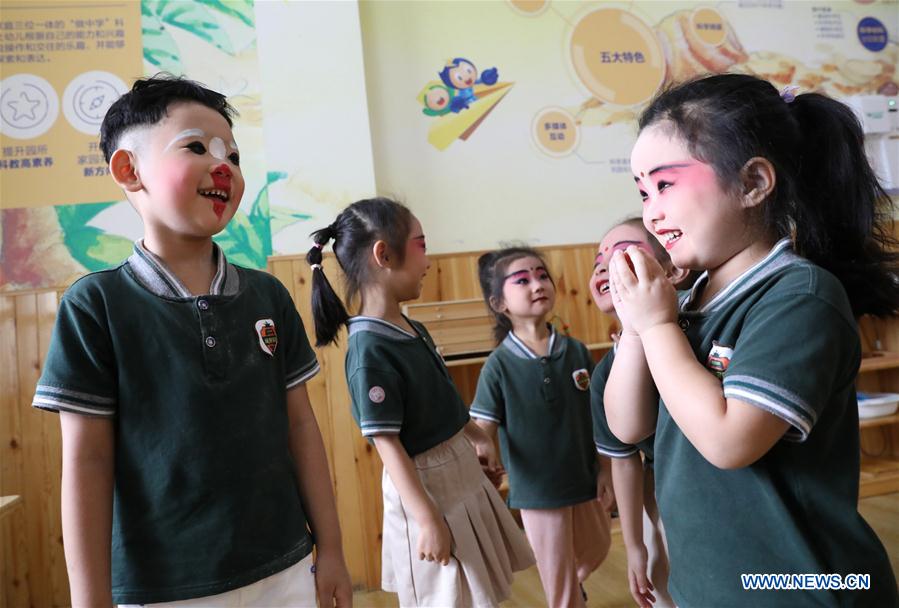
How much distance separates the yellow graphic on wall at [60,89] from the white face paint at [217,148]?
2063 mm

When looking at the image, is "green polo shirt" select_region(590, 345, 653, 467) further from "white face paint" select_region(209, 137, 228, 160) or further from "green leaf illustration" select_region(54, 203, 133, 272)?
"green leaf illustration" select_region(54, 203, 133, 272)

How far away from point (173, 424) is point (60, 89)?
8.20 ft

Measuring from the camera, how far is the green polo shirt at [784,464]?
75 centimetres

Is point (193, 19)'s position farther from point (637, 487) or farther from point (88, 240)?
point (637, 487)

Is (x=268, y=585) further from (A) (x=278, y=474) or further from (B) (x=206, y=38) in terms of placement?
(B) (x=206, y=38)

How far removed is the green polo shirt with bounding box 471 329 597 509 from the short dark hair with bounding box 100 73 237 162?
4.20 ft

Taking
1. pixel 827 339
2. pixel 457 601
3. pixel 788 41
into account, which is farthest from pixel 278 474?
pixel 788 41

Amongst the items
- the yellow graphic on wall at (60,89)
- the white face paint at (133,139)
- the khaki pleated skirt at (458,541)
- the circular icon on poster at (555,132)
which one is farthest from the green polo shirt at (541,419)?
the yellow graphic on wall at (60,89)

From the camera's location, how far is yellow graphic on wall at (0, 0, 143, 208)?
2797 millimetres

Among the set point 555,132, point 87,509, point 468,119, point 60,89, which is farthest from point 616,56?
point 87,509

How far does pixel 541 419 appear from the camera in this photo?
6.68 feet

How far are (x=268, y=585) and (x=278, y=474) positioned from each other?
6.4 inches

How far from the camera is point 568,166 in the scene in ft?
11.0

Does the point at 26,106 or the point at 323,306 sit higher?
the point at 26,106
